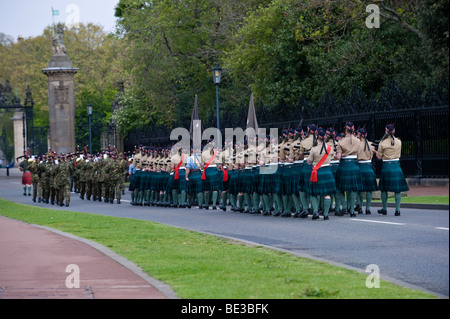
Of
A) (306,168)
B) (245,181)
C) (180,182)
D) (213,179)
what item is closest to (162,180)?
(180,182)

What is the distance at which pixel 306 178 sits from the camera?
1972cm

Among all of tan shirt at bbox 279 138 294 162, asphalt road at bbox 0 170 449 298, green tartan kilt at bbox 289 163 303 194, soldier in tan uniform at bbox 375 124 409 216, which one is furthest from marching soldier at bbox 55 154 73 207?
soldier in tan uniform at bbox 375 124 409 216

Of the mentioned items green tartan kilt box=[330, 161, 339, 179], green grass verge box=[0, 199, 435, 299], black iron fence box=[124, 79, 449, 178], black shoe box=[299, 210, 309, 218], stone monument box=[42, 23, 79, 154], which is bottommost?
green grass verge box=[0, 199, 435, 299]

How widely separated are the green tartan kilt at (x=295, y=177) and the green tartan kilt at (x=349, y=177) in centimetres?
90

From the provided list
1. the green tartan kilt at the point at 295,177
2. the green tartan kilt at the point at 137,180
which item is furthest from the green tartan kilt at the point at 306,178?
the green tartan kilt at the point at 137,180

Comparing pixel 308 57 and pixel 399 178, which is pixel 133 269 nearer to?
pixel 399 178

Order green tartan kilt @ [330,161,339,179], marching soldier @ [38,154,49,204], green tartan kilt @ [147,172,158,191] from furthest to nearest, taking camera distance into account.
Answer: marching soldier @ [38,154,49,204] → green tartan kilt @ [147,172,158,191] → green tartan kilt @ [330,161,339,179]

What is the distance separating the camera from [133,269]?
1099cm

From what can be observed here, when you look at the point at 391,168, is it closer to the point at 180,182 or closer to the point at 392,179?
the point at 392,179

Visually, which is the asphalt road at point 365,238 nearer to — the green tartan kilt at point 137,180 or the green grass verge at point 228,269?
the green grass verge at point 228,269

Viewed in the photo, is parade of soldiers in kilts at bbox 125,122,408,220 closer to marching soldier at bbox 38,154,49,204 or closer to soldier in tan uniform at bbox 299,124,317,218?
soldier in tan uniform at bbox 299,124,317,218

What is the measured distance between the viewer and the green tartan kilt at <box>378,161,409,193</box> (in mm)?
19156
